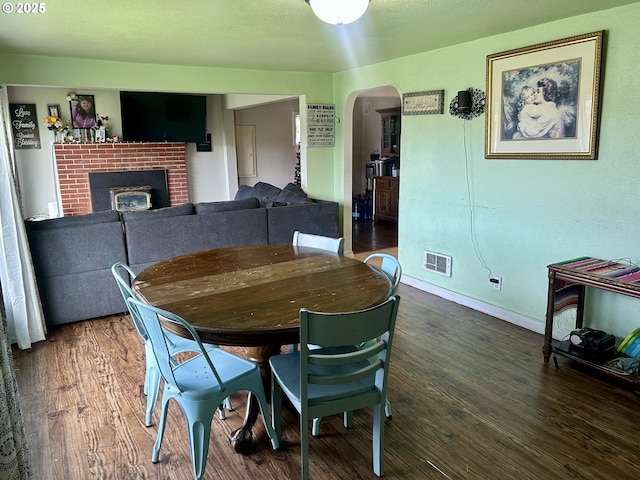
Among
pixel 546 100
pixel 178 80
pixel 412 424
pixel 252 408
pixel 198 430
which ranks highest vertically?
pixel 178 80

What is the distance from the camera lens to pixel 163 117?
22.1ft

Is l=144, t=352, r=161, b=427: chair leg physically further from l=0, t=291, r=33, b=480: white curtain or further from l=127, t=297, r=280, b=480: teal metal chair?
l=0, t=291, r=33, b=480: white curtain

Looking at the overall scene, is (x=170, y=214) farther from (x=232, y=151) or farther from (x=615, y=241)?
(x=232, y=151)

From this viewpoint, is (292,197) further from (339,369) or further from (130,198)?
(339,369)

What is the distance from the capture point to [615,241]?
9.54 ft

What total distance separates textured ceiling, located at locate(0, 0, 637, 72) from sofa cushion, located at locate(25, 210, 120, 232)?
1.34 m

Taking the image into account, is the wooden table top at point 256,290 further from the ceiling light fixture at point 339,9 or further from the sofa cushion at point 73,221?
the sofa cushion at point 73,221

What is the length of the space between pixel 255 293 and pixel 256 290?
0.14ft

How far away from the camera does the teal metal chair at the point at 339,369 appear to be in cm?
166

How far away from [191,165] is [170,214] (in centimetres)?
369

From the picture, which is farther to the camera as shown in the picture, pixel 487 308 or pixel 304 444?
pixel 487 308

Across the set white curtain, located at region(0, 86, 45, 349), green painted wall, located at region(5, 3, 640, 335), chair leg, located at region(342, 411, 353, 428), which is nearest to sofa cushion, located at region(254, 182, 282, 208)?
green painted wall, located at region(5, 3, 640, 335)

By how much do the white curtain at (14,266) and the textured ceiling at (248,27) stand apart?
0.81m

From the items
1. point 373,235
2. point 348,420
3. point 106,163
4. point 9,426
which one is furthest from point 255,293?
point 106,163
